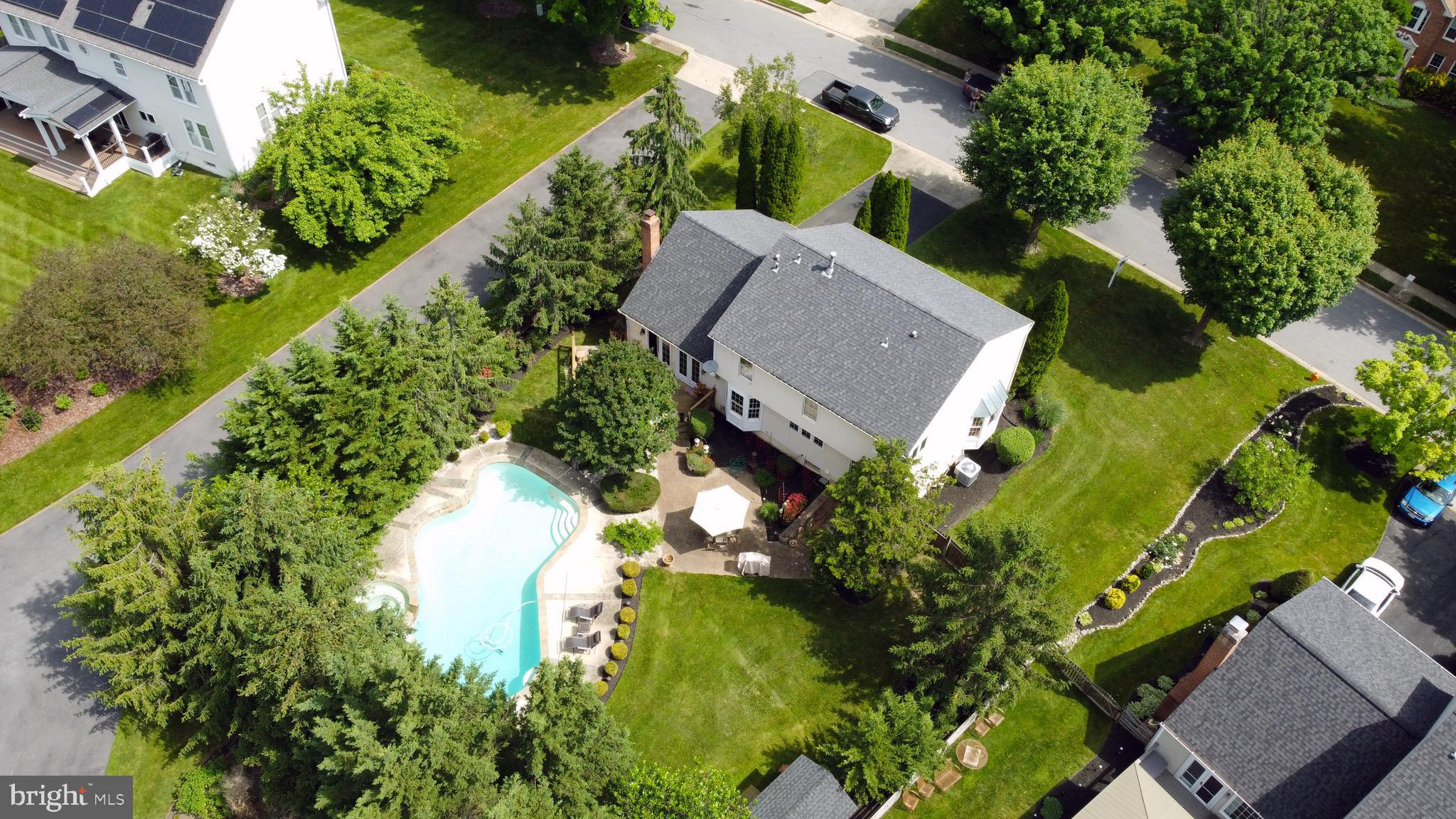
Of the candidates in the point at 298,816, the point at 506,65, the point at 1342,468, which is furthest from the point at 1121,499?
the point at 506,65

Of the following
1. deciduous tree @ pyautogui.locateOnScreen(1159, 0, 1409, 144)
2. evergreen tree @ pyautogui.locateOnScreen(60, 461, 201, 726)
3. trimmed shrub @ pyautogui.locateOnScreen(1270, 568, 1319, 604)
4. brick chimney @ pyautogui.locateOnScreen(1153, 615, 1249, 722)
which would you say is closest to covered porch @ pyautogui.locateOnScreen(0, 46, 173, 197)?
evergreen tree @ pyautogui.locateOnScreen(60, 461, 201, 726)

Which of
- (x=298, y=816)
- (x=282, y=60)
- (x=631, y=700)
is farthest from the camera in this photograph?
(x=282, y=60)

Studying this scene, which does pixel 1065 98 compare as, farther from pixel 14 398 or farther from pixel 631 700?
pixel 14 398

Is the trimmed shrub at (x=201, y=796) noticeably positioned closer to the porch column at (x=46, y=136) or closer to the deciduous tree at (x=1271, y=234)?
the porch column at (x=46, y=136)

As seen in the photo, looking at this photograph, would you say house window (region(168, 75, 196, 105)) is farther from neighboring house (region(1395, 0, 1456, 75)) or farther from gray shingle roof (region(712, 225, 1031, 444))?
neighboring house (region(1395, 0, 1456, 75))

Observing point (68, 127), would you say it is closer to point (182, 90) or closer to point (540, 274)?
point (182, 90)

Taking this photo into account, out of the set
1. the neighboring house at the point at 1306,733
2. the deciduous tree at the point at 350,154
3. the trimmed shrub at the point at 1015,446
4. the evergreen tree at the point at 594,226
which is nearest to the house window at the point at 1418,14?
the trimmed shrub at the point at 1015,446
